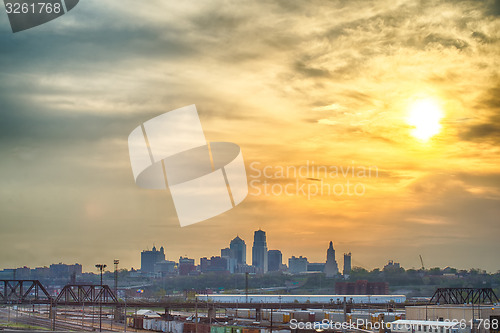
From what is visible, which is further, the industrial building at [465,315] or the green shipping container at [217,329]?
the green shipping container at [217,329]

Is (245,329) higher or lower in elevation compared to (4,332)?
lower

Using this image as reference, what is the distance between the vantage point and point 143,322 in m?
96.1

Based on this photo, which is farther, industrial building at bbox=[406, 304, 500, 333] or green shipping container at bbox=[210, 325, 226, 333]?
green shipping container at bbox=[210, 325, 226, 333]

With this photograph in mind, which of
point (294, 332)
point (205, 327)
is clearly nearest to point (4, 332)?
point (294, 332)

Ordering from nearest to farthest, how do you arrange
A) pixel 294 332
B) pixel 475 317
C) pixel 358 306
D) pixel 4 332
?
pixel 4 332 → pixel 294 332 → pixel 475 317 → pixel 358 306

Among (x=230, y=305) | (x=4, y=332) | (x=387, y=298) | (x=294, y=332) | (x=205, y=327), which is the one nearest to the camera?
(x=4, y=332)

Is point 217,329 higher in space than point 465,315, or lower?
lower

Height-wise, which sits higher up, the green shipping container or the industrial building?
the industrial building

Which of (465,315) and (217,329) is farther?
(217,329)

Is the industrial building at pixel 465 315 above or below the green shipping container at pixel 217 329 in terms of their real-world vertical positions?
above

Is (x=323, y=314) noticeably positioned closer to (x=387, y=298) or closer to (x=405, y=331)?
(x=405, y=331)

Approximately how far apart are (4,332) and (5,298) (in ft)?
256

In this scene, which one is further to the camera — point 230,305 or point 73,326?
point 230,305

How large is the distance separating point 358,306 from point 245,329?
7546 cm
